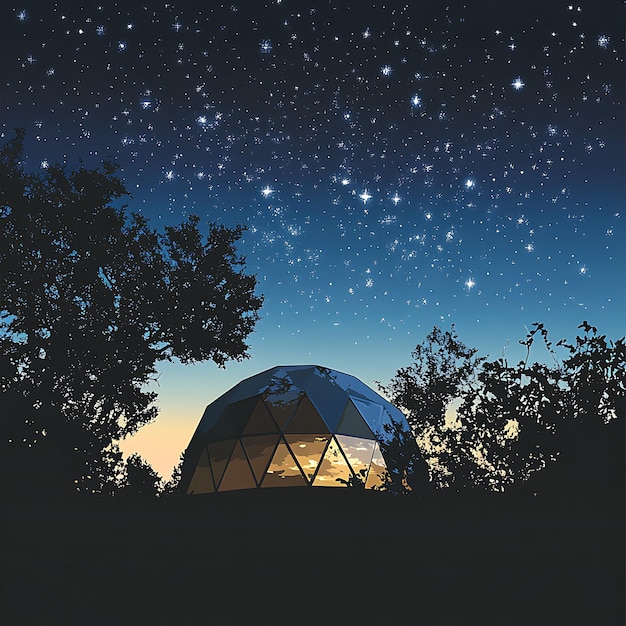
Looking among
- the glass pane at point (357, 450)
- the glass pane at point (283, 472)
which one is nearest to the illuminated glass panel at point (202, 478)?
the glass pane at point (283, 472)

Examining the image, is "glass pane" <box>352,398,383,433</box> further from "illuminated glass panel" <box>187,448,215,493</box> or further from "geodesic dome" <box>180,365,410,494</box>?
"illuminated glass panel" <box>187,448,215,493</box>

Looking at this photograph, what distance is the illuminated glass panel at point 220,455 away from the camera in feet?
61.4

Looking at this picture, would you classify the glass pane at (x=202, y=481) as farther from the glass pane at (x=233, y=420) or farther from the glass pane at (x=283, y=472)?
the glass pane at (x=283, y=472)

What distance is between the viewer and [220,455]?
19.2 metres

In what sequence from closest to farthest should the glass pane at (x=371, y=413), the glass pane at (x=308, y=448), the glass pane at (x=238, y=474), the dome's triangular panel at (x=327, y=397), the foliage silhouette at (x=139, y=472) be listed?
A: the foliage silhouette at (x=139, y=472), the glass pane at (x=308, y=448), the glass pane at (x=238, y=474), the dome's triangular panel at (x=327, y=397), the glass pane at (x=371, y=413)

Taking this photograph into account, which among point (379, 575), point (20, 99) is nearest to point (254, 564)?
point (379, 575)

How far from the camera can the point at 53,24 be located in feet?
35.2

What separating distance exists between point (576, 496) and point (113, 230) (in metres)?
14.3

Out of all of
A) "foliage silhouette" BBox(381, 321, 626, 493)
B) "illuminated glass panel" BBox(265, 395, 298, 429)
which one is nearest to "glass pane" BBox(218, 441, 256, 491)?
"illuminated glass panel" BBox(265, 395, 298, 429)

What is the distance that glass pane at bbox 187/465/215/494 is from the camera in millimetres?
18781

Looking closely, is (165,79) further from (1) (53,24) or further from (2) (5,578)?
(2) (5,578)

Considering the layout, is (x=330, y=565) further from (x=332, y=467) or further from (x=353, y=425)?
(x=353, y=425)

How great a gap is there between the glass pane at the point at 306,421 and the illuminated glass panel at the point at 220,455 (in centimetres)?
229

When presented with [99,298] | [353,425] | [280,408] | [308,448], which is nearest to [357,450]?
[353,425]
